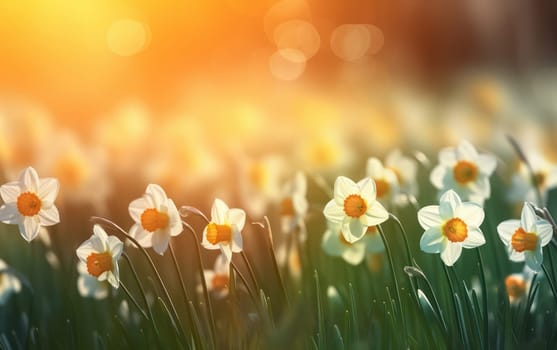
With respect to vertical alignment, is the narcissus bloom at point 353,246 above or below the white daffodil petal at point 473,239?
below

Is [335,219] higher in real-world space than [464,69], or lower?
higher

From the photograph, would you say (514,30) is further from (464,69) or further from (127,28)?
(127,28)

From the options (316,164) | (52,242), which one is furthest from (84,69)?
(52,242)

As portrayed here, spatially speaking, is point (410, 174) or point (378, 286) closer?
point (378, 286)

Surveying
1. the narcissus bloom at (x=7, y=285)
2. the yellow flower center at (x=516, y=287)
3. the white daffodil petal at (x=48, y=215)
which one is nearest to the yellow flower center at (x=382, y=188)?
the yellow flower center at (x=516, y=287)

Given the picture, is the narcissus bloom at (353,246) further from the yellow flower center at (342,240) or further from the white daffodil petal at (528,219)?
the white daffodil petal at (528,219)

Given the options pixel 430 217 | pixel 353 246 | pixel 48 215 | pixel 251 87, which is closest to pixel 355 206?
pixel 430 217

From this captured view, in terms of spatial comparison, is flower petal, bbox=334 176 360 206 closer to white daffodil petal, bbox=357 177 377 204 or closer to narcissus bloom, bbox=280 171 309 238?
white daffodil petal, bbox=357 177 377 204
